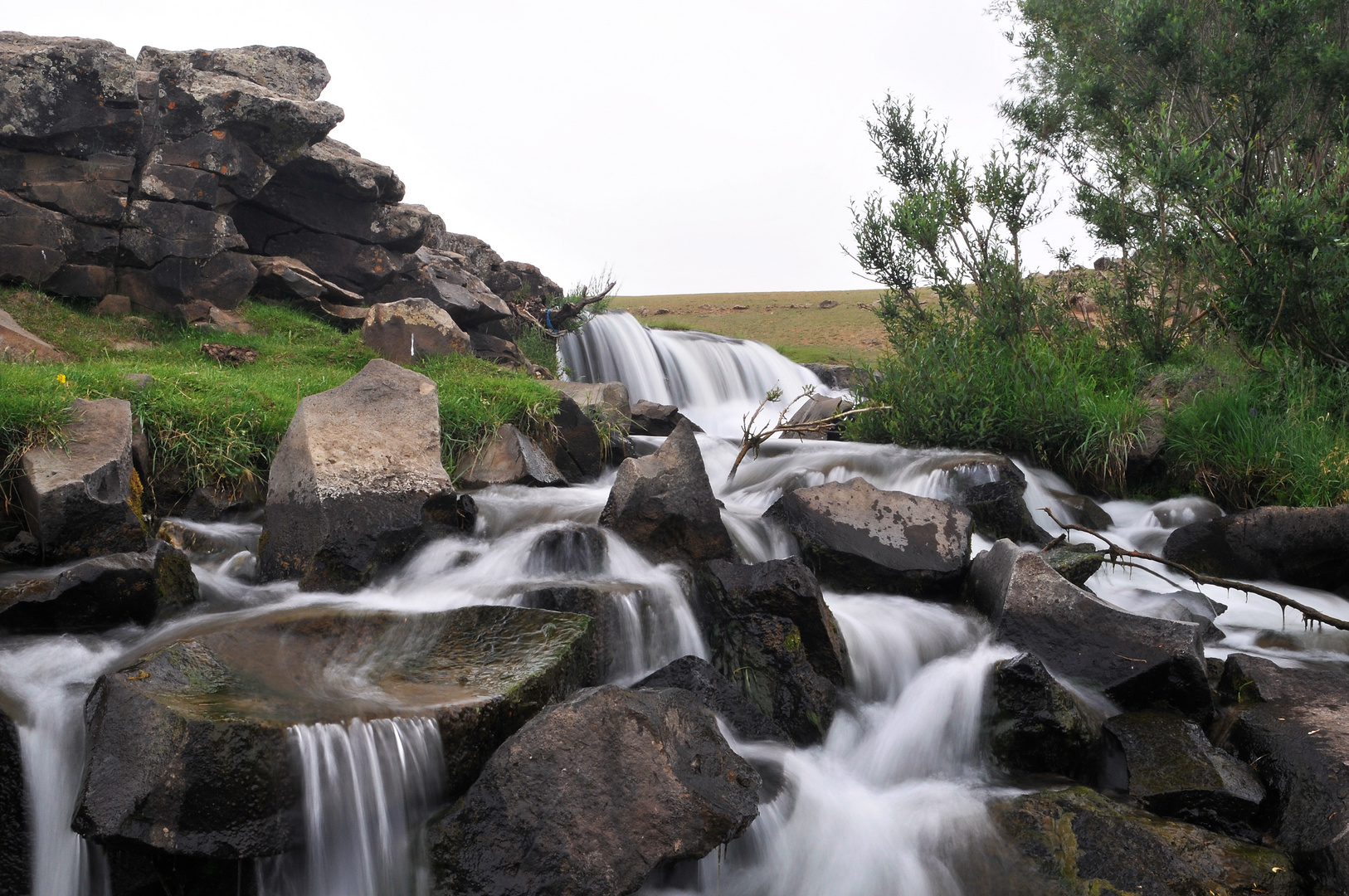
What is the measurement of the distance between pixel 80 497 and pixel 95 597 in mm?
1173

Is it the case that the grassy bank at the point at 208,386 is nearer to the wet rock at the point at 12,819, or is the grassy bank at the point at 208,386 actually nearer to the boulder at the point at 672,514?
the boulder at the point at 672,514

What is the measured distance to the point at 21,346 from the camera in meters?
9.38

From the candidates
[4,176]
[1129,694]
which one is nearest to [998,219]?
[1129,694]

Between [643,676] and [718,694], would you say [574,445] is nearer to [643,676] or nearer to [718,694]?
[643,676]

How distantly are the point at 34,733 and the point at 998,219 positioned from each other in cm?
1199

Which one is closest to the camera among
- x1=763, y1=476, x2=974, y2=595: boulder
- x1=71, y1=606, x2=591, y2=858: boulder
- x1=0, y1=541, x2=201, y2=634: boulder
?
x1=71, y1=606, x2=591, y2=858: boulder

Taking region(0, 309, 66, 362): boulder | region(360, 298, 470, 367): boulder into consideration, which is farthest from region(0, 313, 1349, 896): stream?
region(360, 298, 470, 367): boulder

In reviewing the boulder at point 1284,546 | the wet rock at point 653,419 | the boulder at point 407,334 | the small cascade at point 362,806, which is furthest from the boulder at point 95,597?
the boulder at point 1284,546

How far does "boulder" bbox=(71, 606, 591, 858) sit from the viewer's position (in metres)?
3.30

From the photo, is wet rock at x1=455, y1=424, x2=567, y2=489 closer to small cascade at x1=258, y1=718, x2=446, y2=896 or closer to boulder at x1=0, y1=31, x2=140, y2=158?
small cascade at x1=258, y1=718, x2=446, y2=896

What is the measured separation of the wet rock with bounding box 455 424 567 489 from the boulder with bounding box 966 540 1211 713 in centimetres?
462

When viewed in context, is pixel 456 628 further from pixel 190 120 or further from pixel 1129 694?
pixel 190 120

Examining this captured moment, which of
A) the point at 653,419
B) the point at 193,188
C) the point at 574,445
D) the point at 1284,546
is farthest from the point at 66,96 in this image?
the point at 1284,546

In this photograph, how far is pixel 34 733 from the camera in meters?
3.86
